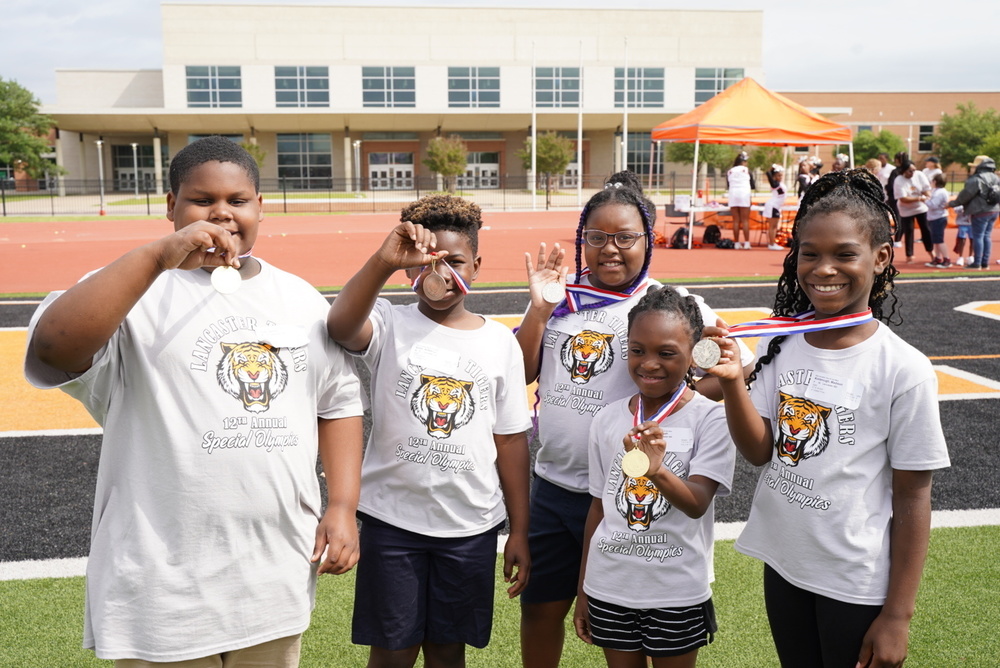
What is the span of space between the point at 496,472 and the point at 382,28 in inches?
2375

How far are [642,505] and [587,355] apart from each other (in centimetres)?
61

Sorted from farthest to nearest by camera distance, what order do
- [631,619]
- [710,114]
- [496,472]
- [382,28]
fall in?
[382,28]
[710,114]
[496,472]
[631,619]

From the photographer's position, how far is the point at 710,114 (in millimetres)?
18781

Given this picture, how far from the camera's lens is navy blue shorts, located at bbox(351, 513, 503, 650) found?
9.01 feet

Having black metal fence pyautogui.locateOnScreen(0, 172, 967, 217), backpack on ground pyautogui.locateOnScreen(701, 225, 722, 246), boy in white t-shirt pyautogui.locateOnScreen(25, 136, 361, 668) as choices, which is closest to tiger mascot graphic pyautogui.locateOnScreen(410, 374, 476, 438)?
boy in white t-shirt pyautogui.locateOnScreen(25, 136, 361, 668)

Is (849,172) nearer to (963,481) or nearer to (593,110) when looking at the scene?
(963,481)

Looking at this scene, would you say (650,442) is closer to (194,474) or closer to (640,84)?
(194,474)

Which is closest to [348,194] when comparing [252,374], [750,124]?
[750,124]

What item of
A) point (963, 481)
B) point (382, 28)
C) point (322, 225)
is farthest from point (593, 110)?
point (963, 481)

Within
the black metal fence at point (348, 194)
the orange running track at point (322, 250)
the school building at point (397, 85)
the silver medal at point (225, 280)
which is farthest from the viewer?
the school building at point (397, 85)

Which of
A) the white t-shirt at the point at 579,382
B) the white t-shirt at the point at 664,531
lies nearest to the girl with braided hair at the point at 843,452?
the white t-shirt at the point at 664,531

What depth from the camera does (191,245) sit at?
1.90m

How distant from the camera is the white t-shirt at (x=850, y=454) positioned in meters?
2.28

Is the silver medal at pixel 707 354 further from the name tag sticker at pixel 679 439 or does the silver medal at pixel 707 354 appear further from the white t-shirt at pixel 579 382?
the white t-shirt at pixel 579 382
